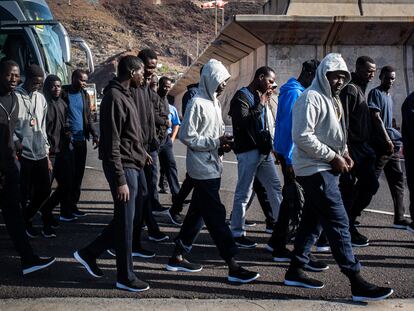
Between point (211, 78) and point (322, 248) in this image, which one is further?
point (322, 248)

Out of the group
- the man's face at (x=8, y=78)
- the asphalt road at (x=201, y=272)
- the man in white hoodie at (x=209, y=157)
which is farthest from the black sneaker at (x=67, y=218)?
the man in white hoodie at (x=209, y=157)

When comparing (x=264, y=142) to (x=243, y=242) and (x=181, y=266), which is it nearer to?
(x=243, y=242)

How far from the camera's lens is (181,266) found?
17.9 feet

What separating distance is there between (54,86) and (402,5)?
40.9 ft

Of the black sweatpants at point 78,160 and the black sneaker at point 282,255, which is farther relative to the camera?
the black sweatpants at point 78,160

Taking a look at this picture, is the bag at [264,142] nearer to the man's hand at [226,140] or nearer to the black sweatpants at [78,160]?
the man's hand at [226,140]

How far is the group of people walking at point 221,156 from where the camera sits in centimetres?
466

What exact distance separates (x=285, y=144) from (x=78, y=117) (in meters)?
3.07

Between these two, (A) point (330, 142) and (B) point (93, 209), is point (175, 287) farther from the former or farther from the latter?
(B) point (93, 209)

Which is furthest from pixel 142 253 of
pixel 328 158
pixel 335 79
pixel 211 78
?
pixel 335 79

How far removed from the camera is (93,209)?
27.5 feet

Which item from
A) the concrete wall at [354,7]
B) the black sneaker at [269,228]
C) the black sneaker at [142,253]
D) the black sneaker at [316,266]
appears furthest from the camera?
the concrete wall at [354,7]

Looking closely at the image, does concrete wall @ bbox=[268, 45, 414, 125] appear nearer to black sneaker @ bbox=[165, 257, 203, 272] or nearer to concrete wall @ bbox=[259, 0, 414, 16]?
concrete wall @ bbox=[259, 0, 414, 16]

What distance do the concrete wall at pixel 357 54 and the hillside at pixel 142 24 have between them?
81.3 meters
